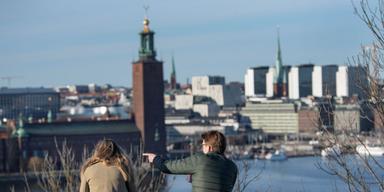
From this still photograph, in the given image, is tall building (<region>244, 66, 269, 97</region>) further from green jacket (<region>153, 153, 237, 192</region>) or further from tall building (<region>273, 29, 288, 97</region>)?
green jacket (<region>153, 153, 237, 192</region>)

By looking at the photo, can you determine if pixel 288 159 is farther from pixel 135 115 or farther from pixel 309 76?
pixel 309 76

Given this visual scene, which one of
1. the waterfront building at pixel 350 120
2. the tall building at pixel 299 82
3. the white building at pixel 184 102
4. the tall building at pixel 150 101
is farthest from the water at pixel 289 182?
the tall building at pixel 299 82

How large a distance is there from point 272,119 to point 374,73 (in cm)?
5416

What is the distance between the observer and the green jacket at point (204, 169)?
349 cm

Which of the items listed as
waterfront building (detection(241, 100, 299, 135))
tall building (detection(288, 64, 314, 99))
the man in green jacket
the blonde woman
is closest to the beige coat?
the blonde woman

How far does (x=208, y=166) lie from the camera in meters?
3.49

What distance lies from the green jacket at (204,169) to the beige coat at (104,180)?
142mm

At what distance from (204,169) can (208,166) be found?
1 centimetres

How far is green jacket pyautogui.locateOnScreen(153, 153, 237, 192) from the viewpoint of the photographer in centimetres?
349

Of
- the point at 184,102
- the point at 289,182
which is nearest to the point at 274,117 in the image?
the point at 184,102

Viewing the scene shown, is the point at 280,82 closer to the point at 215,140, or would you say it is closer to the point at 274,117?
the point at 274,117

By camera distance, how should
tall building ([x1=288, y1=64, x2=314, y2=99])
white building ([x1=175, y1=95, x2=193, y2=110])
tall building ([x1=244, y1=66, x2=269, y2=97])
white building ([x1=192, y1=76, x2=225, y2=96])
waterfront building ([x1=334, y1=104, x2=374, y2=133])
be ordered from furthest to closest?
tall building ([x1=244, y1=66, x2=269, y2=97]) < tall building ([x1=288, y1=64, x2=314, y2=99]) < white building ([x1=192, y1=76, x2=225, y2=96]) < white building ([x1=175, y1=95, x2=193, y2=110]) < waterfront building ([x1=334, y1=104, x2=374, y2=133])

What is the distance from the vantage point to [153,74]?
116 feet

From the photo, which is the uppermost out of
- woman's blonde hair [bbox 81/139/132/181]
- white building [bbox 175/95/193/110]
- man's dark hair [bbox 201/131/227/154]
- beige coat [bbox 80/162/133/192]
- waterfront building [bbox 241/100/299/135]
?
man's dark hair [bbox 201/131/227/154]
